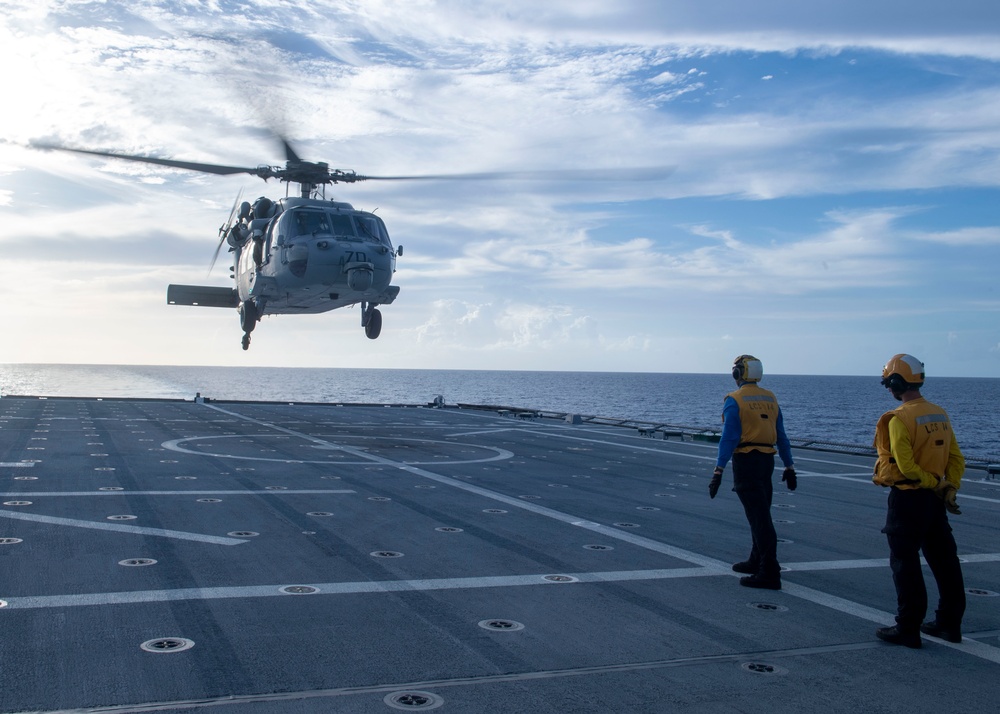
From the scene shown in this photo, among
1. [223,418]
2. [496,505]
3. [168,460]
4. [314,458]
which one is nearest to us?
[496,505]

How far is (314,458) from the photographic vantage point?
1947 cm

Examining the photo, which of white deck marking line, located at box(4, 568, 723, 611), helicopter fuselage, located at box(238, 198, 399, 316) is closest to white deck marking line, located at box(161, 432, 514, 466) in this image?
helicopter fuselage, located at box(238, 198, 399, 316)

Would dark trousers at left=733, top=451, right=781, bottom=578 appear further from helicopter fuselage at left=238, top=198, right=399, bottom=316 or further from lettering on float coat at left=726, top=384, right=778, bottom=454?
helicopter fuselage at left=238, top=198, right=399, bottom=316

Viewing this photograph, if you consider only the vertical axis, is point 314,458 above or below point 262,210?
below

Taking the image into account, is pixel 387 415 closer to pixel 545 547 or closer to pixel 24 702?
pixel 545 547

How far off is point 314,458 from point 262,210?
11171 mm

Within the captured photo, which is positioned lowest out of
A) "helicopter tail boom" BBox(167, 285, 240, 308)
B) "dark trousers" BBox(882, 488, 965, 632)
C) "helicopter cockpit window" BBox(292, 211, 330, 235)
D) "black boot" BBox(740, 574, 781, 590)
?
"black boot" BBox(740, 574, 781, 590)

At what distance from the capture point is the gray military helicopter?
79.5 feet

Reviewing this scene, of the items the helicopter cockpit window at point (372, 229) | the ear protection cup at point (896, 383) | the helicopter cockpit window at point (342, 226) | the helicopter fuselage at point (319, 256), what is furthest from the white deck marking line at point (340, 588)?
the helicopter cockpit window at point (372, 229)

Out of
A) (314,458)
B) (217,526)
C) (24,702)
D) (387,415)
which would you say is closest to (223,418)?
(387,415)

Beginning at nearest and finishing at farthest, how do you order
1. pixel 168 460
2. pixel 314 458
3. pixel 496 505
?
pixel 496 505, pixel 168 460, pixel 314 458

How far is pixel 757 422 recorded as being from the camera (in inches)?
342

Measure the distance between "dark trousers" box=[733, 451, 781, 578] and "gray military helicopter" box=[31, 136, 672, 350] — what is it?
17.2m

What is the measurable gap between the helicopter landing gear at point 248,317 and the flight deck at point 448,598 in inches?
477
